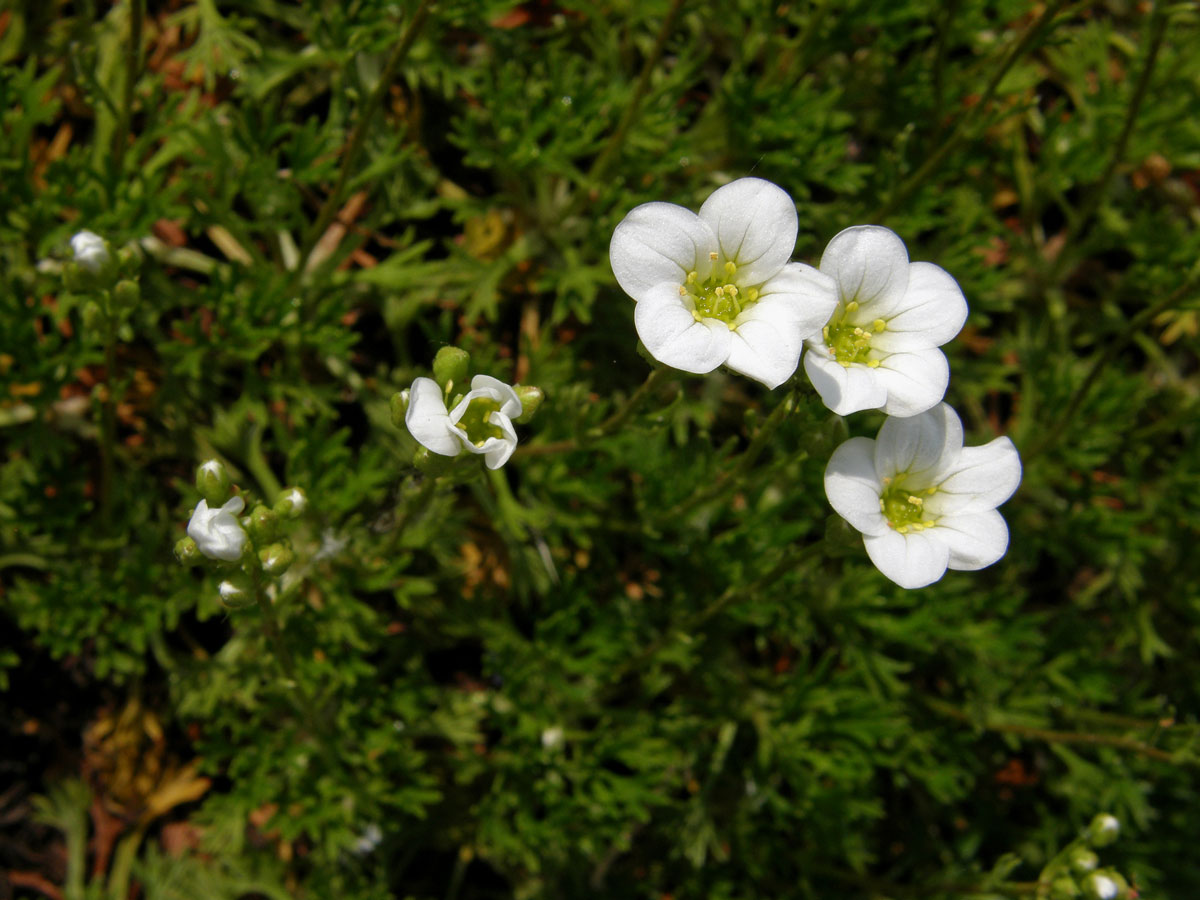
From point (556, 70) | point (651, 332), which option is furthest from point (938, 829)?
point (556, 70)

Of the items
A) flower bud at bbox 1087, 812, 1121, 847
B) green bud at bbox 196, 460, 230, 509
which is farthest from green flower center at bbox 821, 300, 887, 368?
flower bud at bbox 1087, 812, 1121, 847

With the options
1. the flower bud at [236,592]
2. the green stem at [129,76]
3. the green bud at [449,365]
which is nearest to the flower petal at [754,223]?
the green bud at [449,365]

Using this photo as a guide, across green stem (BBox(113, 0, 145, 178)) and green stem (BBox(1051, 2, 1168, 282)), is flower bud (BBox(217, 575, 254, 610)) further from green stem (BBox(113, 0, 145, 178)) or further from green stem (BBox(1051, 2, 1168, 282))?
green stem (BBox(1051, 2, 1168, 282))

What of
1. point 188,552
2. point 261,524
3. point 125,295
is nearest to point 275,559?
point 261,524

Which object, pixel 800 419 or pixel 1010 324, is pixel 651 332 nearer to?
pixel 800 419

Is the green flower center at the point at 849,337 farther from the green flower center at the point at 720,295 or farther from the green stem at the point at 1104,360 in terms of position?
the green stem at the point at 1104,360

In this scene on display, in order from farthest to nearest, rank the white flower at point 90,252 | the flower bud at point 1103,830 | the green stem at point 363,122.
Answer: the flower bud at point 1103,830 → the green stem at point 363,122 → the white flower at point 90,252

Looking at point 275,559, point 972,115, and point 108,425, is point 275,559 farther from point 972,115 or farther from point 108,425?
point 972,115
